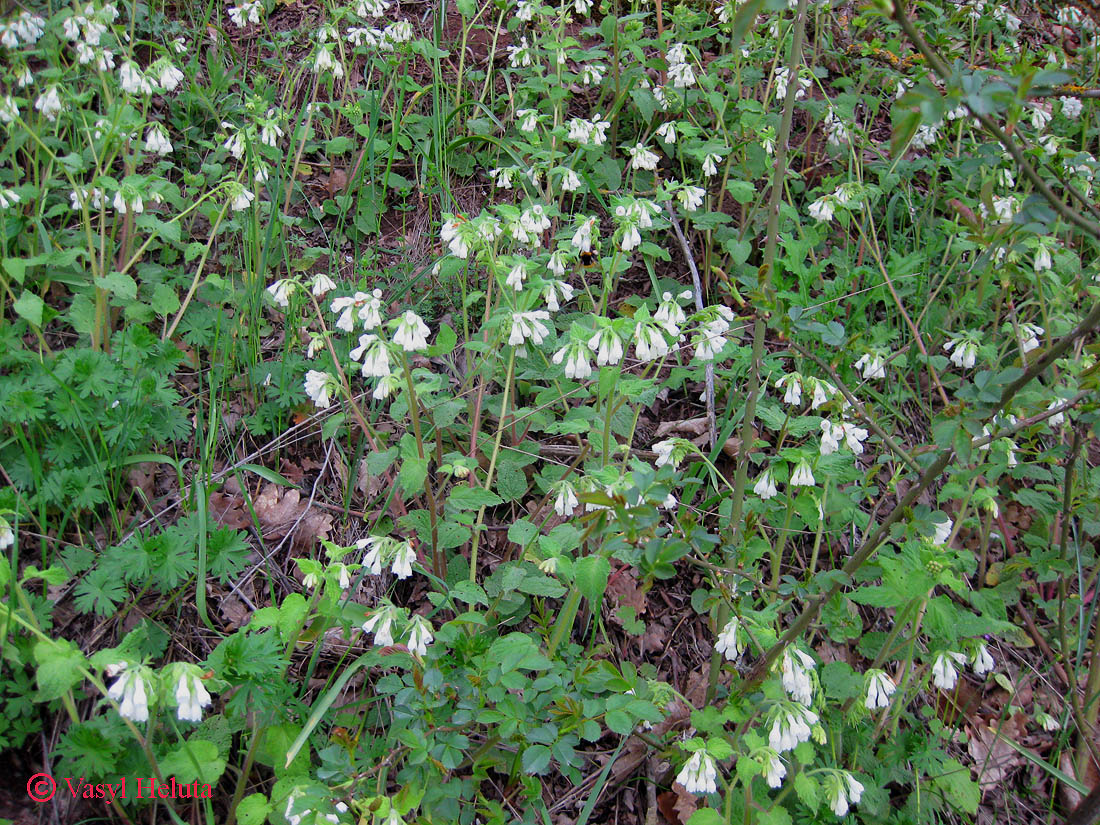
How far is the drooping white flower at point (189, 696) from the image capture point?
171cm

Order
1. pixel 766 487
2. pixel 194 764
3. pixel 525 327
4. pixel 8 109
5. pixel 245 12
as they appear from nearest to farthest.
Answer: pixel 194 764, pixel 525 327, pixel 766 487, pixel 8 109, pixel 245 12

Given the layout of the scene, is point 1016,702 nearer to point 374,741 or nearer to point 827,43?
point 374,741

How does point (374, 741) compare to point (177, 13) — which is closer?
point (374, 741)

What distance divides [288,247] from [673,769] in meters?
2.93

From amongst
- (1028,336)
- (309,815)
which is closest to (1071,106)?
(1028,336)

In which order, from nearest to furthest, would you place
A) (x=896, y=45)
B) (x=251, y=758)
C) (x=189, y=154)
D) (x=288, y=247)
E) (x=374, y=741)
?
(x=251, y=758) < (x=374, y=741) < (x=288, y=247) < (x=189, y=154) < (x=896, y=45)

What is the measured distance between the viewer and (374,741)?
221 cm

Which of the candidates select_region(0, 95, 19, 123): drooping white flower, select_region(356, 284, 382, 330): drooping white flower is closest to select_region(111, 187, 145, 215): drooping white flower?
select_region(0, 95, 19, 123): drooping white flower

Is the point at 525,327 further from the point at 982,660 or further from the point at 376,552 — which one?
the point at 982,660

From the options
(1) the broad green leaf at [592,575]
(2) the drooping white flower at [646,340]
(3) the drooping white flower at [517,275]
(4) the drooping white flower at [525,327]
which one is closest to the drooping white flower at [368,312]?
A: (4) the drooping white flower at [525,327]

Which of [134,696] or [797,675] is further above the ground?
[134,696]

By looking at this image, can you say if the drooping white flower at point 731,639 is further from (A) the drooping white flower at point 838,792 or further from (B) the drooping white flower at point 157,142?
(B) the drooping white flower at point 157,142

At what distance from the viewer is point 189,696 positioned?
5.62 feet

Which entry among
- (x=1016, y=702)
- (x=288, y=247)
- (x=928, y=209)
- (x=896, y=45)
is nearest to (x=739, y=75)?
(x=896, y=45)
